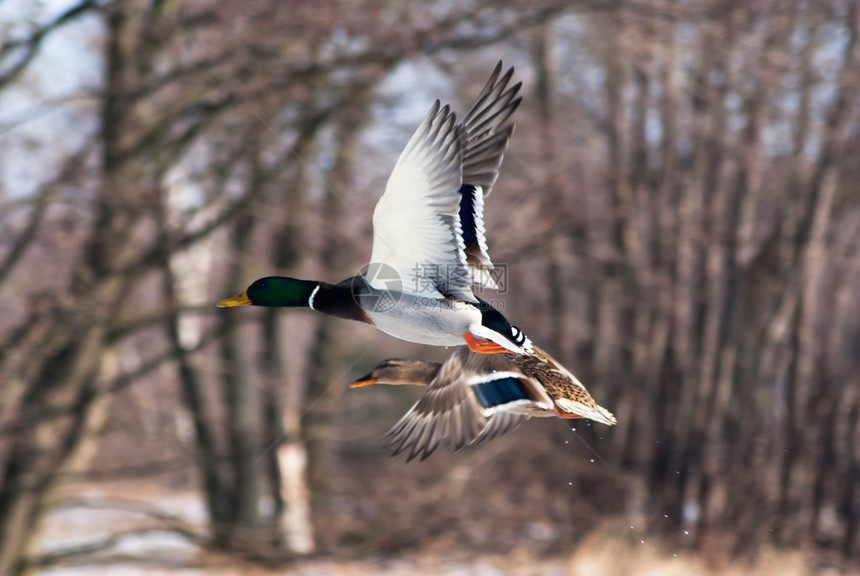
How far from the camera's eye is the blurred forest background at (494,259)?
20.5ft

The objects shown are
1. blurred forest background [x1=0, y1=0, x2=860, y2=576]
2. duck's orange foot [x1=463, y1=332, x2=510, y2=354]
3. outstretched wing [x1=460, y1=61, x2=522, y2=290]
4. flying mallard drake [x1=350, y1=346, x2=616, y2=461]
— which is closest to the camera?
duck's orange foot [x1=463, y1=332, x2=510, y2=354]

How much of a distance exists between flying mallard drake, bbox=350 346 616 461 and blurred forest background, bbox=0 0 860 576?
4093 millimetres

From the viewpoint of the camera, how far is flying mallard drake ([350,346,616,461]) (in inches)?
74.2

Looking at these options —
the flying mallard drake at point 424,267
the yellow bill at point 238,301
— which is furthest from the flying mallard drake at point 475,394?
the yellow bill at point 238,301

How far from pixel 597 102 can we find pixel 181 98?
15.8 ft

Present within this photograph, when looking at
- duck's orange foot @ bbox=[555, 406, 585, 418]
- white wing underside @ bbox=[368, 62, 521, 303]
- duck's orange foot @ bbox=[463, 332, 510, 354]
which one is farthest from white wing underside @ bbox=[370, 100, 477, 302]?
duck's orange foot @ bbox=[555, 406, 585, 418]

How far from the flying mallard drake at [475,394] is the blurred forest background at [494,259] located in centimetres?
409

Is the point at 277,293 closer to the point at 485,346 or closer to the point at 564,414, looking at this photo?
the point at 485,346

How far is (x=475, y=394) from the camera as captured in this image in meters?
2.06

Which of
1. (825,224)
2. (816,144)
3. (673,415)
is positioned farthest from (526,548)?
(816,144)

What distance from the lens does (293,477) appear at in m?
8.55

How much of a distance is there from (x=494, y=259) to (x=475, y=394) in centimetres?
453

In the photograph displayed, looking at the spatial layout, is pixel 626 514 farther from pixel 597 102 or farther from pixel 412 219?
pixel 412 219

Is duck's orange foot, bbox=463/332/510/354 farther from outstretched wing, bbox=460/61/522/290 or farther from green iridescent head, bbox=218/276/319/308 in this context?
green iridescent head, bbox=218/276/319/308
